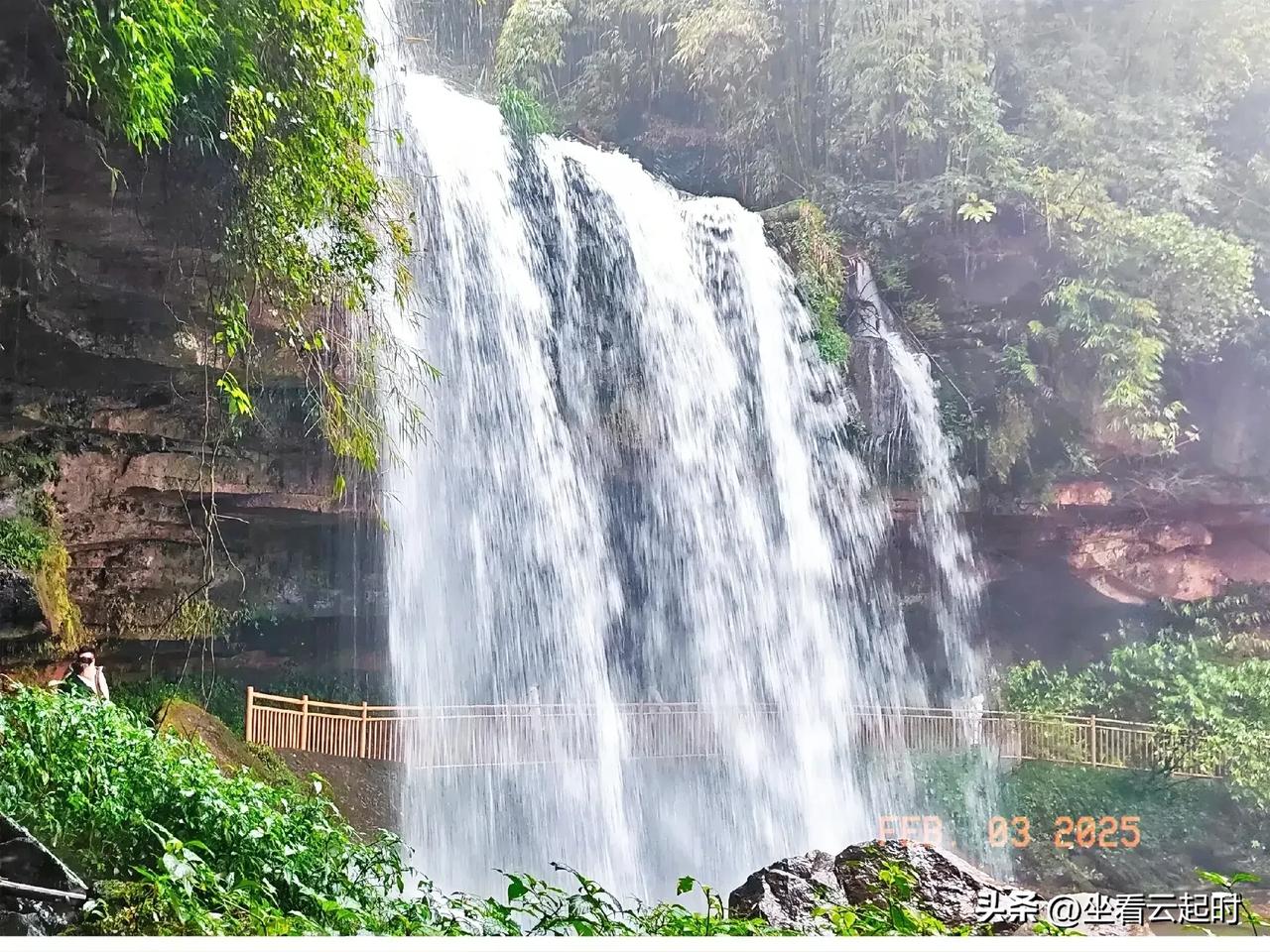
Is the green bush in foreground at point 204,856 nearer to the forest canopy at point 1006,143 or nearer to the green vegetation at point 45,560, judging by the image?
the green vegetation at point 45,560

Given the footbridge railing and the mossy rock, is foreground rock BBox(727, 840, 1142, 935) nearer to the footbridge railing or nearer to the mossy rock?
the footbridge railing

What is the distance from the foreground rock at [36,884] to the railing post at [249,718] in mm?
1104

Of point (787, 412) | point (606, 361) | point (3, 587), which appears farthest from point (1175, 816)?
point (3, 587)

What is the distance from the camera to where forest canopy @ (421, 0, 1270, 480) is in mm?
3650

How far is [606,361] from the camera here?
4.68m

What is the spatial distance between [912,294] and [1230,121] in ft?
4.60

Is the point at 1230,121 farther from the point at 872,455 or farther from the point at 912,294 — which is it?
the point at 872,455

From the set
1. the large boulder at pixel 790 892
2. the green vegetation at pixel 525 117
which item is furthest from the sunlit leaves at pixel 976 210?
the large boulder at pixel 790 892

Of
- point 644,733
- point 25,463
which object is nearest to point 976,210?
point 644,733

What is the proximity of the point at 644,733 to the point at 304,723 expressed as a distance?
4.27 feet

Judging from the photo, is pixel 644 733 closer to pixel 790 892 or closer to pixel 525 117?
pixel 790 892

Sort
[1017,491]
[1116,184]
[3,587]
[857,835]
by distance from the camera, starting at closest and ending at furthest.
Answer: [3,587]
[857,835]
[1116,184]
[1017,491]

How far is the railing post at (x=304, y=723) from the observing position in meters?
3.37
